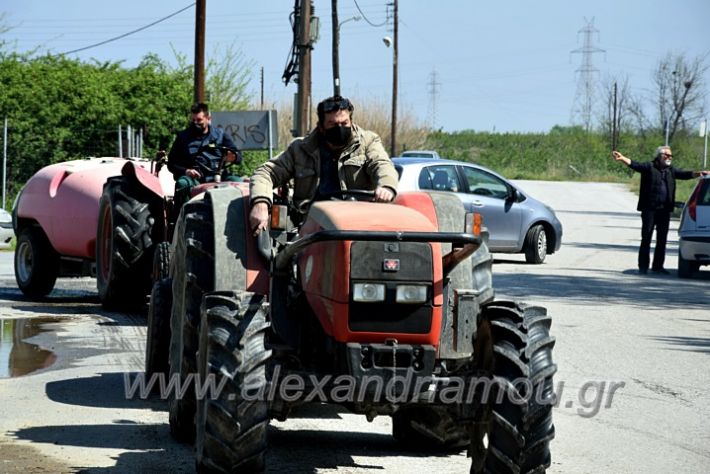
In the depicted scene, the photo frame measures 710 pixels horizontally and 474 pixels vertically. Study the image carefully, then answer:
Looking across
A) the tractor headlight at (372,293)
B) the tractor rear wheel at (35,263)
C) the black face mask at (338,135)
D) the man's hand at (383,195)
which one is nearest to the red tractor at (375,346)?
the tractor headlight at (372,293)

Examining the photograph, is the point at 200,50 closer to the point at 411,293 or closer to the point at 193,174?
the point at 193,174

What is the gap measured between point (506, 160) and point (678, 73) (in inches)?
597

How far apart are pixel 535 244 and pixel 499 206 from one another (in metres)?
1.00

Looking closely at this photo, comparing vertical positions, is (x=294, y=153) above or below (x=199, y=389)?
above

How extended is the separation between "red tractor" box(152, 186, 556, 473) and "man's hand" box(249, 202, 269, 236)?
0.31 m

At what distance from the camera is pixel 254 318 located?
21.6 ft

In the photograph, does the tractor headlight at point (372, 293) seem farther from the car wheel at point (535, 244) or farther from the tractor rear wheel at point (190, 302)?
the car wheel at point (535, 244)

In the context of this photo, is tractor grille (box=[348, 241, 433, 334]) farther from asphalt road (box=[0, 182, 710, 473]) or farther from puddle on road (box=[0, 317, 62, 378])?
puddle on road (box=[0, 317, 62, 378])

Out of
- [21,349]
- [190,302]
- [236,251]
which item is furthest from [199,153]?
[236,251]

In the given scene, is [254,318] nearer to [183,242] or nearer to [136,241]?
[183,242]

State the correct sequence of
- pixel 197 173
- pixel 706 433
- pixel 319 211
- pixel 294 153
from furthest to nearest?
pixel 197 173 < pixel 706 433 < pixel 294 153 < pixel 319 211

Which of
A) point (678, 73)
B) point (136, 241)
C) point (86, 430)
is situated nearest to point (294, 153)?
point (86, 430)

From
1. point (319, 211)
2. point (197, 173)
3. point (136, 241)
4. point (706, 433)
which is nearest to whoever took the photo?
point (319, 211)

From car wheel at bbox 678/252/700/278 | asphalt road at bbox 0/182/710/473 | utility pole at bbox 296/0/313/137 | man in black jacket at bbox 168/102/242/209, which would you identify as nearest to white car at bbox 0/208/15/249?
utility pole at bbox 296/0/313/137
